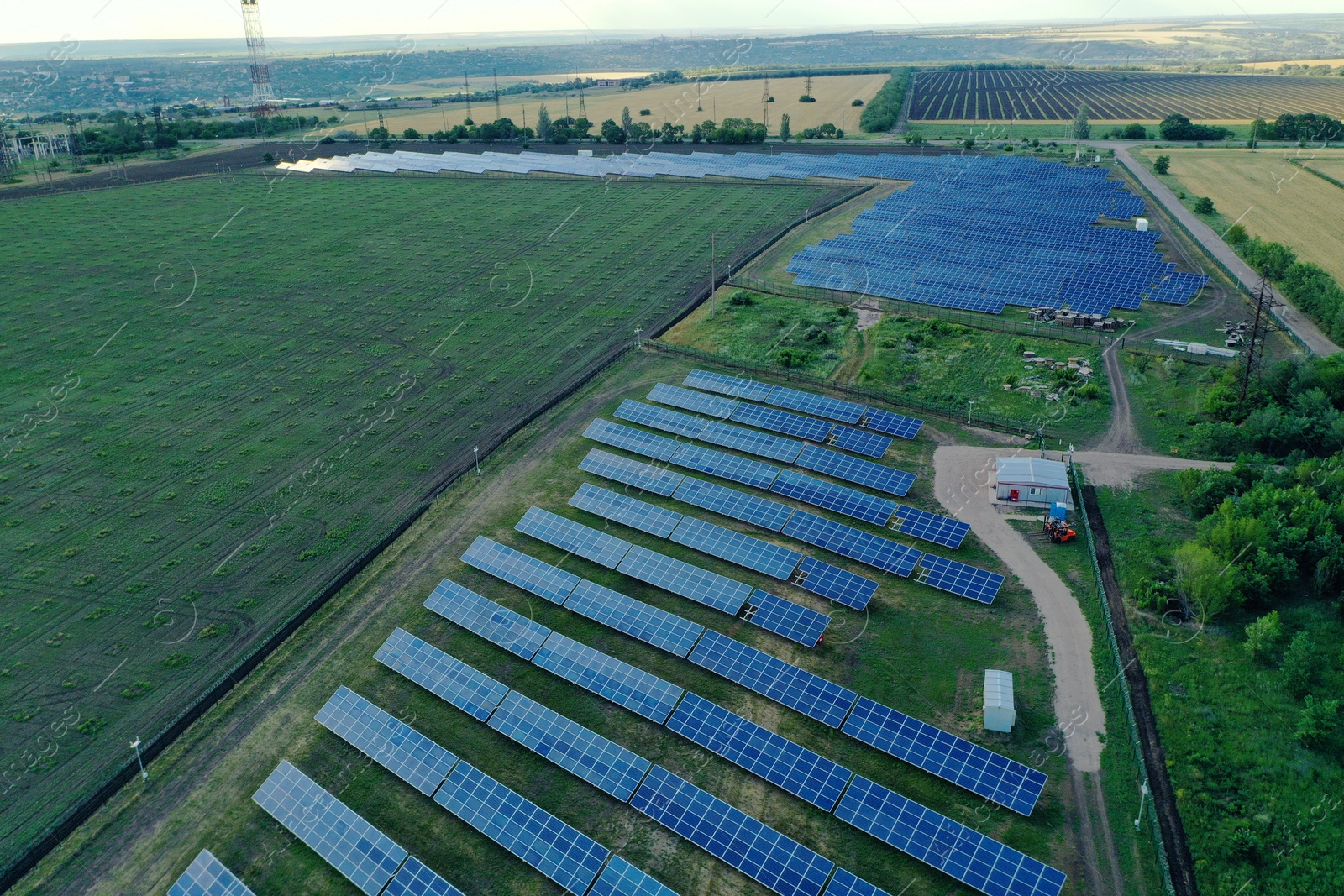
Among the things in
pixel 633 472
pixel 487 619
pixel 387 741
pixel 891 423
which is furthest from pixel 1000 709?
pixel 633 472

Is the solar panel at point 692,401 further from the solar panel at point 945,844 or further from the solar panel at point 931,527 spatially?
the solar panel at point 945,844

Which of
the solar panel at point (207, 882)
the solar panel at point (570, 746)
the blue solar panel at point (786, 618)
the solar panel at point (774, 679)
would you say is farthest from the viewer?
the blue solar panel at point (786, 618)

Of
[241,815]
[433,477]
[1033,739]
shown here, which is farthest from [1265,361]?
[241,815]

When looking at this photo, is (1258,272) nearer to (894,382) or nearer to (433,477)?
(894,382)

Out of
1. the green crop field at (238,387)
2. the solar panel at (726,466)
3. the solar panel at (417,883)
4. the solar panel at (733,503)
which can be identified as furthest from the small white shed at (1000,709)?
the green crop field at (238,387)

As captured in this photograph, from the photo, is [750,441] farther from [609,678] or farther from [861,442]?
[609,678]

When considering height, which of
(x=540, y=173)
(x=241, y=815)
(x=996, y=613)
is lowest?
(x=241, y=815)
